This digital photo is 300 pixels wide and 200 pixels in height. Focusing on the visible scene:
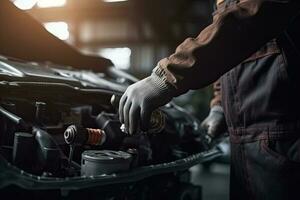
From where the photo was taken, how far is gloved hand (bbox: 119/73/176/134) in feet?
3.48

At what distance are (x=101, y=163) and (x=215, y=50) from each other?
1.74ft

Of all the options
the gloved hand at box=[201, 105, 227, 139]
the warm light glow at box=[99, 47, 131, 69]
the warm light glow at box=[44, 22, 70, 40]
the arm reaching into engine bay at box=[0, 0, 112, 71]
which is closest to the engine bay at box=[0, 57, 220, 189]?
the gloved hand at box=[201, 105, 227, 139]

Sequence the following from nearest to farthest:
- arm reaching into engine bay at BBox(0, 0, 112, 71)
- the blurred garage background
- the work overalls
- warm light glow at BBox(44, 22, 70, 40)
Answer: the work overalls < arm reaching into engine bay at BBox(0, 0, 112, 71) < the blurred garage background < warm light glow at BBox(44, 22, 70, 40)

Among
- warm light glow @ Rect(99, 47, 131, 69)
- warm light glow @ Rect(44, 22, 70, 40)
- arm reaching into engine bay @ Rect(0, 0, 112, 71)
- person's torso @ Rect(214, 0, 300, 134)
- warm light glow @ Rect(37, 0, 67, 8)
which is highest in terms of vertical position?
warm light glow @ Rect(37, 0, 67, 8)

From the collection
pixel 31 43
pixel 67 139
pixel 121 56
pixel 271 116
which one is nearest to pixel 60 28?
pixel 121 56

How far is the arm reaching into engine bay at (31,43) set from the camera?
2.00m

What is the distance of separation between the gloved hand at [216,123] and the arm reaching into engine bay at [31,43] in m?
1.03

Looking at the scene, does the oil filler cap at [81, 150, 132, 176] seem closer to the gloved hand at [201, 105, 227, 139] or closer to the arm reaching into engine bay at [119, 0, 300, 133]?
the arm reaching into engine bay at [119, 0, 300, 133]

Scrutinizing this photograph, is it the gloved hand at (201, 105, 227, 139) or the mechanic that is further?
the gloved hand at (201, 105, 227, 139)

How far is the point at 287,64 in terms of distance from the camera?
3.67 feet

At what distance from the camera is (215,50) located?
3.36 ft

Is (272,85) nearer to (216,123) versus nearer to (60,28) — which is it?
(216,123)

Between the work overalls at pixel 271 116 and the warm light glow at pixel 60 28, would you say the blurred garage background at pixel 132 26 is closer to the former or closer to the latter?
the warm light glow at pixel 60 28

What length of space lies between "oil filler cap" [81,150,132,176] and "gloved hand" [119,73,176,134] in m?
0.15
